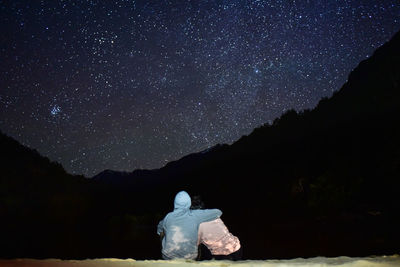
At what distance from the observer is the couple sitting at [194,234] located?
3.58 meters

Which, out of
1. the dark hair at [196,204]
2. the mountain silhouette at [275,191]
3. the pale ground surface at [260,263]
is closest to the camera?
the pale ground surface at [260,263]

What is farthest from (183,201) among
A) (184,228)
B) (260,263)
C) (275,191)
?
(275,191)

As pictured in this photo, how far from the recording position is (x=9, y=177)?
46656mm

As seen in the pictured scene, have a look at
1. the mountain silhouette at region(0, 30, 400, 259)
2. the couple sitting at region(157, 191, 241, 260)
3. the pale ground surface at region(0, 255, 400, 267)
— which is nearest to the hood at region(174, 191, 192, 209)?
the couple sitting at region(157, 191, 241, 260)

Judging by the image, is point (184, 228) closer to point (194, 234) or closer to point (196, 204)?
point (194, 234)

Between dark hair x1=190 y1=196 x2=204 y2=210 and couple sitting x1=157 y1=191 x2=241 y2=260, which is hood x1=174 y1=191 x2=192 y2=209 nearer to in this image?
couple sitting x1=157 y1=191 x2=241 y2=260

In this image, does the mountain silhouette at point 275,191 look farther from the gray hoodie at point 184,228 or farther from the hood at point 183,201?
the hood at point 183,201

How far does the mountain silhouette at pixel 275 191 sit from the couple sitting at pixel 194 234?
10.6 meters

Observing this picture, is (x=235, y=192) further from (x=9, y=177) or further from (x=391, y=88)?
(x=9, y=177)

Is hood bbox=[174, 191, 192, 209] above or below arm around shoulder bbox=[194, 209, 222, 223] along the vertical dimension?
above

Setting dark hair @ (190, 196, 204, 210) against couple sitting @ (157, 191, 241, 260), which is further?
dark hair @ (190, 196, 204, 210)

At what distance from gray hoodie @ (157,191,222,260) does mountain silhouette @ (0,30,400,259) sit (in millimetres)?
10771

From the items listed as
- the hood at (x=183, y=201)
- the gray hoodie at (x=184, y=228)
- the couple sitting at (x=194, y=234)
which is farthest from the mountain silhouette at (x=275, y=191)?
the hood at (x=183, y=201)

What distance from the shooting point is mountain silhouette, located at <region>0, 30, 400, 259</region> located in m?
22.7
